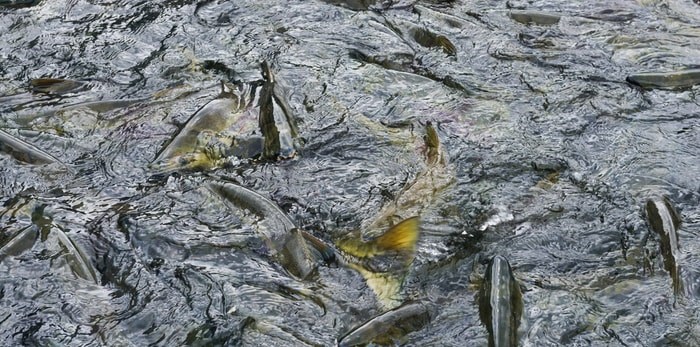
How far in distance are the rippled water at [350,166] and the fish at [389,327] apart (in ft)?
0.16

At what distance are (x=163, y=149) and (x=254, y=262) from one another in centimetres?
103

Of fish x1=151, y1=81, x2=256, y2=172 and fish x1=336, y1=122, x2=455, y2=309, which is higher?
fish x1=151, y1=81, x2=256, y2=172

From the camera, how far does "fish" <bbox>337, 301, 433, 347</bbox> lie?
10.2ft

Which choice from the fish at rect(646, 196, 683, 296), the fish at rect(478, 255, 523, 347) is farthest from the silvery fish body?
the fish at rect(646, 196, 683, 296)

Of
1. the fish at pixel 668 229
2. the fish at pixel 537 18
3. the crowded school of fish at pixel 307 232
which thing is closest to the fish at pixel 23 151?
the crowded school of fish at pixel 307 232

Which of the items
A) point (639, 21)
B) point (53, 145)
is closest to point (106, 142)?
point (53, 145)

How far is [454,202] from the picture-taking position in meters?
4.05

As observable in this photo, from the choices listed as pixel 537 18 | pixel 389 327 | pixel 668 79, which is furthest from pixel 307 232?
pixel 537 18

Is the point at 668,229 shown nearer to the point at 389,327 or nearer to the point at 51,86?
the point at 389,327

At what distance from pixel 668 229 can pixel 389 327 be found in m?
1.51

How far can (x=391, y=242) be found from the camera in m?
3.66

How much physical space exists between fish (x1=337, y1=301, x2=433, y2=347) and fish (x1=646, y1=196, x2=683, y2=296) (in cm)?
118

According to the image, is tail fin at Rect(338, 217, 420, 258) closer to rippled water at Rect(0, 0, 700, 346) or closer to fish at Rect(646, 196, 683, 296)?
rippled water at Rect(0, 0, 700, 346)

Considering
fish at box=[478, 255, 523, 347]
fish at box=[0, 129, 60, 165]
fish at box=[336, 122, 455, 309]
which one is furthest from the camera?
fish at box=[0, 129, 60, 165]
